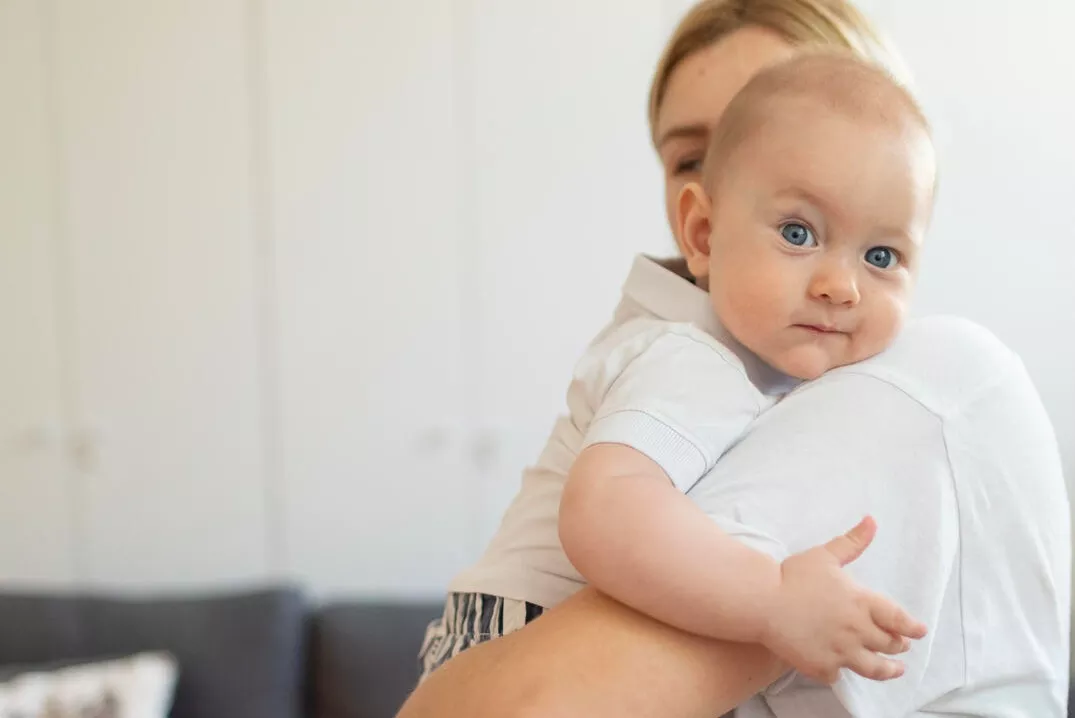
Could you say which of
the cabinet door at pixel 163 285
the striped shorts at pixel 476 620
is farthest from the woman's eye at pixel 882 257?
the cabinet door at pixel 163 285

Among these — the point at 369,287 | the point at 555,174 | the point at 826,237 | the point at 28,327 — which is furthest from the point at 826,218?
the point at 28,327

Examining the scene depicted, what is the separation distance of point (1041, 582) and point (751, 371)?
25 centimetres

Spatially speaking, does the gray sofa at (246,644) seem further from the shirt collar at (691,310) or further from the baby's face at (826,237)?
the baby's face at (826,237)

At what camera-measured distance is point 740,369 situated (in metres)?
0.67

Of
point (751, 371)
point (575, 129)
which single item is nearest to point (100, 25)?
point (575, 129)

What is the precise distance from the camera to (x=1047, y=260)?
2.26 m

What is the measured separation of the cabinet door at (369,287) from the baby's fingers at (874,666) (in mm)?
1834

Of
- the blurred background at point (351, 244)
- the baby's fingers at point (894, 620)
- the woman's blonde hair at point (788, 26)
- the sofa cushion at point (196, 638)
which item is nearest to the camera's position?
the baby's fingers at point (894, 620)

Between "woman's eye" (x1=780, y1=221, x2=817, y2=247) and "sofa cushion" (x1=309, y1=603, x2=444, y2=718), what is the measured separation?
1.60m

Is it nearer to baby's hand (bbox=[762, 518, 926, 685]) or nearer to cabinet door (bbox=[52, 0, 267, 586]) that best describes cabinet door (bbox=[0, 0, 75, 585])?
cabinet door (bbox=[52, 0, 267, 586])

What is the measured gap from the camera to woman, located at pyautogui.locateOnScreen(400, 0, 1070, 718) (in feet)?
1.85

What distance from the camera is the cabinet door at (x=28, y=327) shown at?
235 centimetres

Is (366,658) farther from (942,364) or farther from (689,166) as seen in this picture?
(942,364)

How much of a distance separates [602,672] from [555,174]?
6.08 feet
